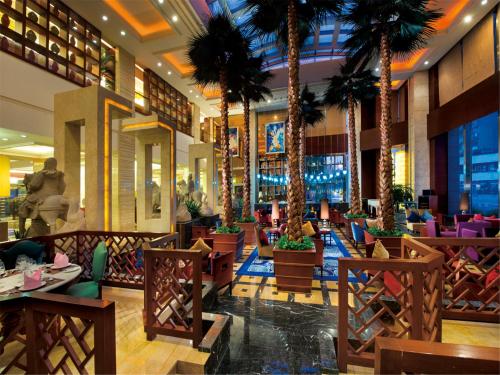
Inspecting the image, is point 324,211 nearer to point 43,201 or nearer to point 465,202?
point 465,202

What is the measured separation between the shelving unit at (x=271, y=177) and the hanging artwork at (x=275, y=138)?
113 centimetres

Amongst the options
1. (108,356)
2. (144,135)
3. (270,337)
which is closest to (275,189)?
(144,135)

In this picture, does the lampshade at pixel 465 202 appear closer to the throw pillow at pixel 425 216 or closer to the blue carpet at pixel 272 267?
the throw pillow at pixel 425 216

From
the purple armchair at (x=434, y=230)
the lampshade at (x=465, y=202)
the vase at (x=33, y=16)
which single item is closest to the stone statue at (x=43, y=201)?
the vase at (x=33, y=16)

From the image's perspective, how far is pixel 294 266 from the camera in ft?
13.2

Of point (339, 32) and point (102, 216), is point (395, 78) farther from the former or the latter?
point (102, 216)

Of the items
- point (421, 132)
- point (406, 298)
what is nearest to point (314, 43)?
Result: point (421, 132)

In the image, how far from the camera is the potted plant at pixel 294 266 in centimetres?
395

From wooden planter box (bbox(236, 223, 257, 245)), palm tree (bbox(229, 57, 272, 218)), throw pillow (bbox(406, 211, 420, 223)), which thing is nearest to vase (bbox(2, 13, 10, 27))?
palm tree (bbox(229, 57, 272, 218))

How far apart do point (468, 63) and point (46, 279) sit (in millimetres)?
13565

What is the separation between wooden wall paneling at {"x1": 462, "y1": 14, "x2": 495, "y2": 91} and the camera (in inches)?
305

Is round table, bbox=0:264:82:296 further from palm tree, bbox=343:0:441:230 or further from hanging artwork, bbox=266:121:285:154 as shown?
hanging artwork, bbox=266:121:285:154

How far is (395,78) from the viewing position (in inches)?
Answer: 469

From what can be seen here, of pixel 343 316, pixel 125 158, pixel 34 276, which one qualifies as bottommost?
pixel 343 316
